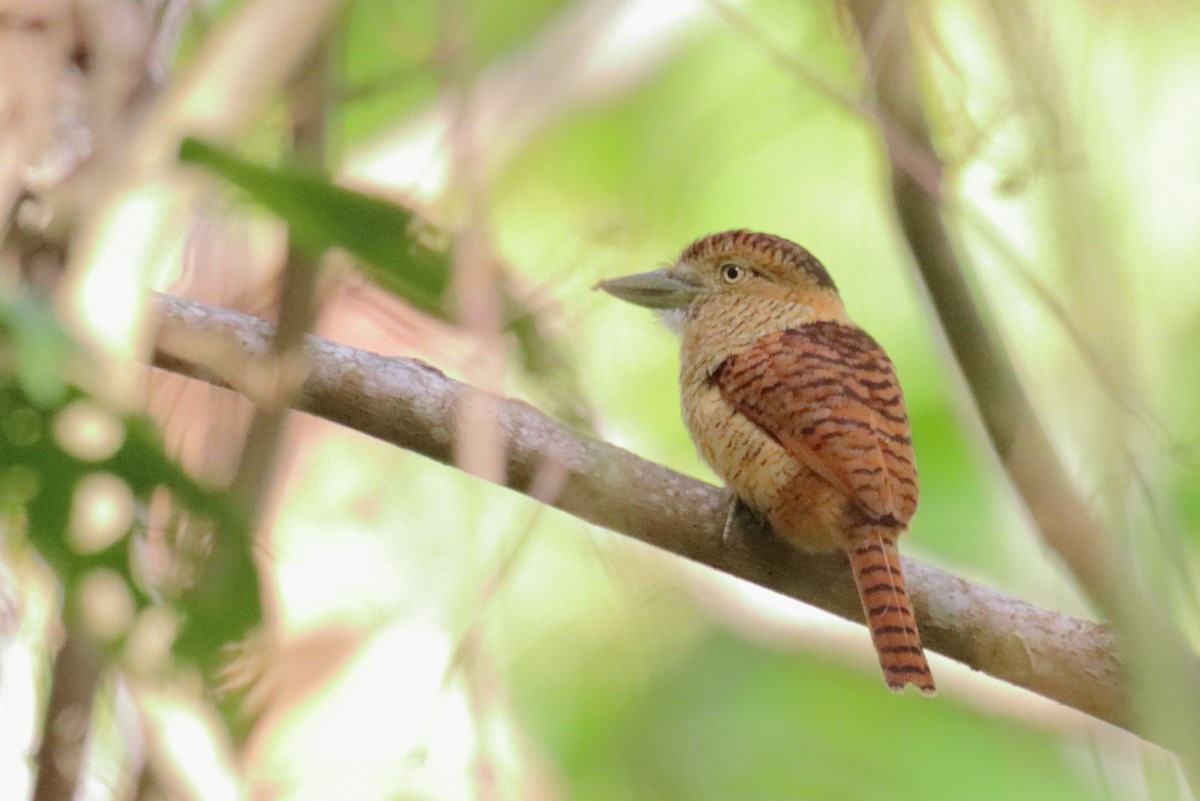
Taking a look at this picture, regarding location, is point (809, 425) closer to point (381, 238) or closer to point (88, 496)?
point (381, 238)

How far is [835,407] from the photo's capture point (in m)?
2.35

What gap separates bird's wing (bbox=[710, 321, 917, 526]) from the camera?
7.36 ft

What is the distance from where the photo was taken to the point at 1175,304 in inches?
110

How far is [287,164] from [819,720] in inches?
105

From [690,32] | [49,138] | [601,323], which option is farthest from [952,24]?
[49,138]

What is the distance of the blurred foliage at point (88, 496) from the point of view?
1.64 m

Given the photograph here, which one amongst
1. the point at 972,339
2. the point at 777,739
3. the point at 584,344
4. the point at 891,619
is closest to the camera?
the point at 891,619

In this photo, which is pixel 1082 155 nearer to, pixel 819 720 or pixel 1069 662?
pixel 1069 662

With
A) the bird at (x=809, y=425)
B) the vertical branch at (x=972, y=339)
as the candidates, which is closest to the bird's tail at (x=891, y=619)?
the bird at (x=809, y=425)

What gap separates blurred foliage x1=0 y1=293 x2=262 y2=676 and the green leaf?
0.95 feet

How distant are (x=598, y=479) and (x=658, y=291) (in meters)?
1.00

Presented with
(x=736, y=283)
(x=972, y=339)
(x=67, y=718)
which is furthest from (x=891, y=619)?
(x=67, y=718)

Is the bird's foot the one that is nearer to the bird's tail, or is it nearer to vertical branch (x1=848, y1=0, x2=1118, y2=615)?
the bird's tail

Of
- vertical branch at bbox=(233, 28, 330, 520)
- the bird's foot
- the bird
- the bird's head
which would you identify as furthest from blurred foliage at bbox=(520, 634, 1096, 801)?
the bird's head
